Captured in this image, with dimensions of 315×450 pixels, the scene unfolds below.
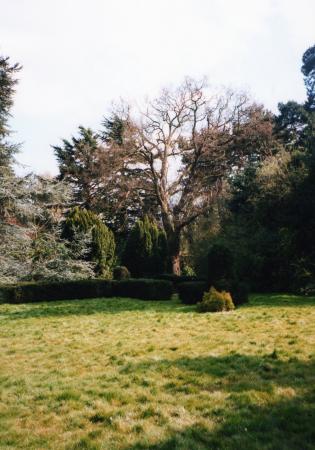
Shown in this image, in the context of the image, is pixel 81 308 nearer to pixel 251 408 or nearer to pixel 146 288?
pixel 146 288

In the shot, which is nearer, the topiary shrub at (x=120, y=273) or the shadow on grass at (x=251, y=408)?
the shadow on grass at (x=251, y=408)

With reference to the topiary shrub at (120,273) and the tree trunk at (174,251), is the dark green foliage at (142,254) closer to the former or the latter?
the tree trunk at (174,251)

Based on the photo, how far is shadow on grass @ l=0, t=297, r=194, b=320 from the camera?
14.6 m

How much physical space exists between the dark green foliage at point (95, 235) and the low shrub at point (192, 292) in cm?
788

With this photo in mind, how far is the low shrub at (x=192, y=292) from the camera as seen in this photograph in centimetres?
1617

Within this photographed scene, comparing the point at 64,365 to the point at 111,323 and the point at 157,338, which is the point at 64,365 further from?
the point at 111,323

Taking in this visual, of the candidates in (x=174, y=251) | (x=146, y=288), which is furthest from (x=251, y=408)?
(x=174, y=251)

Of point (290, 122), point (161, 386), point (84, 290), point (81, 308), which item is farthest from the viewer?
point (290, 122)

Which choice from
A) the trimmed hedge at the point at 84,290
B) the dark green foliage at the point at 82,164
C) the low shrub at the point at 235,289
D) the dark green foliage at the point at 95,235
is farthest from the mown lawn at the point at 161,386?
the dark green foliage at the point at 82,164

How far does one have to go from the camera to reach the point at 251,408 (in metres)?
4.70

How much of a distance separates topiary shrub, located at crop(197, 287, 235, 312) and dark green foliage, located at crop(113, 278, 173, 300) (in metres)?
4.35

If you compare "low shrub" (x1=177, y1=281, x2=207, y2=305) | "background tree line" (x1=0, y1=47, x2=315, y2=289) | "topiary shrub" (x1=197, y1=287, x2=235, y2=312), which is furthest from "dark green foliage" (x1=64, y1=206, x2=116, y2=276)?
"topiary shrub" (x1=197, y1=287, x2=235, y2=312)

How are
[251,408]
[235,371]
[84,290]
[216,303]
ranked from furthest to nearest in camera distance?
[84,290] < [216,303] < [235,371] < [251,408]

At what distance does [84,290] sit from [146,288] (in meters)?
2.95
